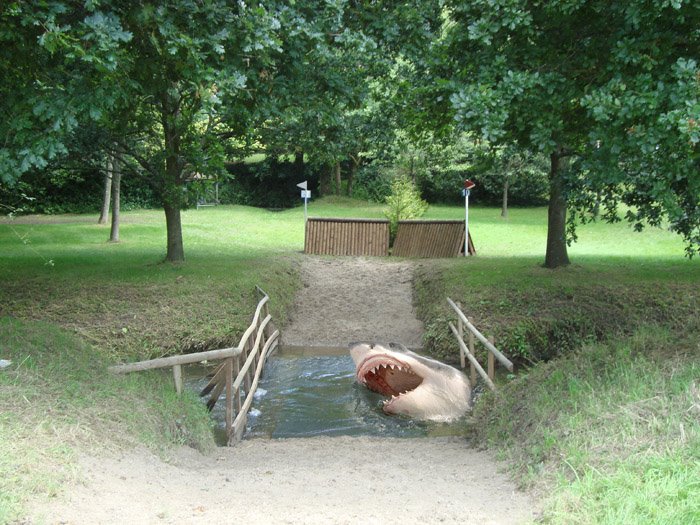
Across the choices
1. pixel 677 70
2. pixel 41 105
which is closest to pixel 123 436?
pixel 41 105

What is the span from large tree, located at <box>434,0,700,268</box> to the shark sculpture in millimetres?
3165

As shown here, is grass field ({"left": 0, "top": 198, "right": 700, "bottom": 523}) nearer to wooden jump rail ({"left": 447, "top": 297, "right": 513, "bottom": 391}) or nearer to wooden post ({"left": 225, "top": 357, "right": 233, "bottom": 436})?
wooden jump rail ({"left": 447, "top": 297, "right": 513, "bottom": 391})

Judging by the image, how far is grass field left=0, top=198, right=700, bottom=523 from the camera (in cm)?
430

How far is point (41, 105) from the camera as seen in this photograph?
7910 mm

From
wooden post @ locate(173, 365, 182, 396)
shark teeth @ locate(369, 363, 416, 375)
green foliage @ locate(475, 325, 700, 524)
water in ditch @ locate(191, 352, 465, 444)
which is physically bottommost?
water in ditch @ locate(191, 352, 465, 444)

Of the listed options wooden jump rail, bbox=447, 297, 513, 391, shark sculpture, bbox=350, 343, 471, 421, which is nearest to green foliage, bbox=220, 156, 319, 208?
wooden jump rail, bbox=447, 297, 513, 391

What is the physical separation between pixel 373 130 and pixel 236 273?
14.6 ft

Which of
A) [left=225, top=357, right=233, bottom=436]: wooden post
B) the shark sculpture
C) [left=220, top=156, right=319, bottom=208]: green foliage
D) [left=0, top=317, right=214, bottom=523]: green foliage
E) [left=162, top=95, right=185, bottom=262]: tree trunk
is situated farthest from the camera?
[left=220, top=156, right=319, bottom=208]: green foliage

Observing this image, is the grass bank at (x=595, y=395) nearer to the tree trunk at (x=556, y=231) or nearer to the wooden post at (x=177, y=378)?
the tree trunk at (x=556, y=231)

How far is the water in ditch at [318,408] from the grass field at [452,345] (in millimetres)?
1467

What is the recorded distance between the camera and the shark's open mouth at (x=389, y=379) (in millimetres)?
9766

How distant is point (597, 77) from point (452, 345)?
623 centimetres

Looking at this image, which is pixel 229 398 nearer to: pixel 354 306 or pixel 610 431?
pixel 610 431

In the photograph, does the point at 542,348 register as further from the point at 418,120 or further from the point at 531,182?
the point at 531,182
